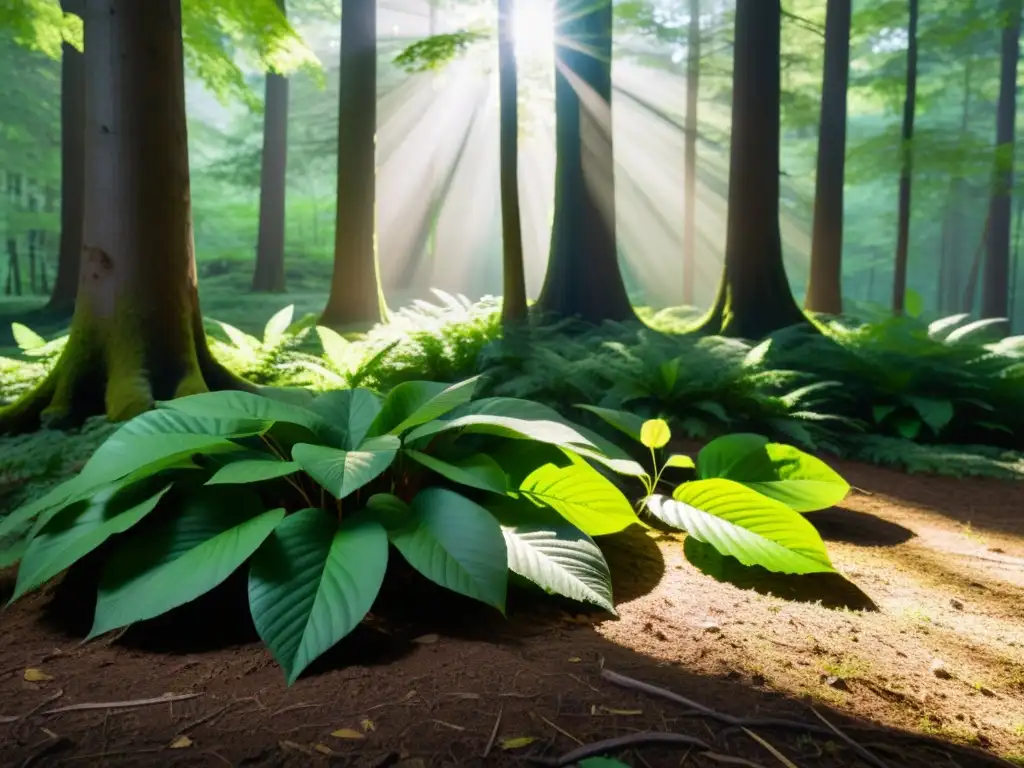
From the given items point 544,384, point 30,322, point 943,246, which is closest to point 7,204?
point 30,322

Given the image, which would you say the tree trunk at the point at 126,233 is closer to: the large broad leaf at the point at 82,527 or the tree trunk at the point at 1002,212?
the large broad leaf at the point at 82,527

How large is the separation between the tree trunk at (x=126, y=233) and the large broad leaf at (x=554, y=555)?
2923 millimetres

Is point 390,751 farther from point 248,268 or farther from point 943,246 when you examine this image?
point 943,246

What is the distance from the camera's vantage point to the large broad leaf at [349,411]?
2507 mm

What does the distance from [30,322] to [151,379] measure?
9.33 meters

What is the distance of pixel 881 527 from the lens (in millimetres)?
3471

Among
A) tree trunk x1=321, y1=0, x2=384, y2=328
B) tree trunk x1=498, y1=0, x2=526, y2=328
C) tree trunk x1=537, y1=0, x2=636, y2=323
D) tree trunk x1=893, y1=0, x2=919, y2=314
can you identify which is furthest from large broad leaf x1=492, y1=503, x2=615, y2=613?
tree trunk x1=893, y1=0, x2=919, y2=314

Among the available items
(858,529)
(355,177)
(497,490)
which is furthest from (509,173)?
(497,490)

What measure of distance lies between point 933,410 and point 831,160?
7.35 metres

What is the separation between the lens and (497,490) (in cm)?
222

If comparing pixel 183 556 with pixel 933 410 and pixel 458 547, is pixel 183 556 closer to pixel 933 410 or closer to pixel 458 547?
pixel 458 547

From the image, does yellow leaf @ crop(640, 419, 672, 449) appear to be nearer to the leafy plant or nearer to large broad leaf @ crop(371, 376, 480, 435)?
the leafy plant

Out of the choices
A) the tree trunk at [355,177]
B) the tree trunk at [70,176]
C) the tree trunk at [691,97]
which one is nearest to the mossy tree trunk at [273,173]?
the tree trunk at [70,176]

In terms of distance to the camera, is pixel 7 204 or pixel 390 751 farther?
pixel 7 204
